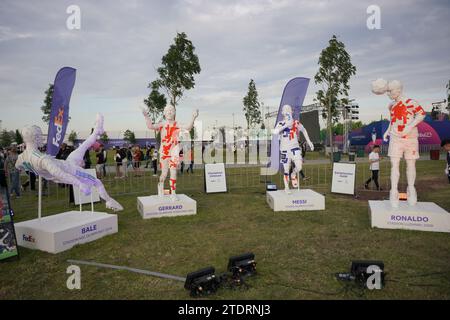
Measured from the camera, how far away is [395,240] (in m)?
5.15

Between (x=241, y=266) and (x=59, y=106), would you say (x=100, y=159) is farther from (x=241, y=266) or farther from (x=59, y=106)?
(x=241, y=266)

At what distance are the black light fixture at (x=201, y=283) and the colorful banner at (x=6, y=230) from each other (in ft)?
10.1

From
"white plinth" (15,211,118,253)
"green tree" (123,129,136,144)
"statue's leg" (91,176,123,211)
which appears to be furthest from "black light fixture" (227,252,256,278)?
"green tree" (123,129,136,144)

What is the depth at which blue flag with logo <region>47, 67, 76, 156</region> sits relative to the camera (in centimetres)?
568

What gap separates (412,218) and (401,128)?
5.66ft

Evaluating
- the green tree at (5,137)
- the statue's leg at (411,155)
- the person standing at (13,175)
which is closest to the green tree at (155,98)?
the person standing at (13,175)

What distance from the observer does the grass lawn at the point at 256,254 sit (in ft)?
11.6

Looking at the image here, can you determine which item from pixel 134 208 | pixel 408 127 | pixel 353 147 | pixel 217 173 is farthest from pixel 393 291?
pixel 353 147

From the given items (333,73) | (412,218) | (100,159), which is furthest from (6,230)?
(333,73)

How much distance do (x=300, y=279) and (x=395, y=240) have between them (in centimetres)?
237

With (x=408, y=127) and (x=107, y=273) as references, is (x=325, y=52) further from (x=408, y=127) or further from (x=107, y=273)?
(x=107, y=273)

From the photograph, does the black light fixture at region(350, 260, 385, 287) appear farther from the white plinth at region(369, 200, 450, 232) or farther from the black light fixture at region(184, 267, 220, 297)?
the white plinth at region(369, 200, 450, 232)

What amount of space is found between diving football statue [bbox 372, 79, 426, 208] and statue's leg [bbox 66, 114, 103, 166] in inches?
219

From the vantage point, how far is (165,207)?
7.14 m
